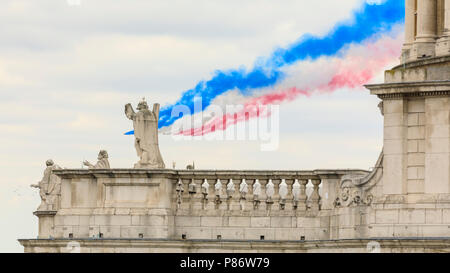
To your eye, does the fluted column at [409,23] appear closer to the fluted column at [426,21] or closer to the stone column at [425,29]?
the stone column at [425,29]

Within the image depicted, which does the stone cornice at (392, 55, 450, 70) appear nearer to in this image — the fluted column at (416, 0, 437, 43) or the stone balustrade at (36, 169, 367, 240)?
the fluted column at (416, 0, 437, 43)

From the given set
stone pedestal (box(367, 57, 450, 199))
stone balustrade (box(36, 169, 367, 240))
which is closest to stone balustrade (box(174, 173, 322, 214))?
stone balustrade (box(36, 169, 367, 240))

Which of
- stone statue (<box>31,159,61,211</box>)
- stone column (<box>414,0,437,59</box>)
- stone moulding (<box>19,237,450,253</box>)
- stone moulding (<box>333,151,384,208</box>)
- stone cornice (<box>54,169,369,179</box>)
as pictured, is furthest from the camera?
stone statue (<box>31,159,61,211</box>)

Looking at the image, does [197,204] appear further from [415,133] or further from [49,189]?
[49,189]

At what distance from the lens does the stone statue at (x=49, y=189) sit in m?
84.9

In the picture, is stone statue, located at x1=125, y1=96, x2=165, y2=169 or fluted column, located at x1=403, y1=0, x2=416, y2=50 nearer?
stone statue, located at x1=125, y1=96, x2=165, y2=169

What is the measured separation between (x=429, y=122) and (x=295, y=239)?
6.21 m

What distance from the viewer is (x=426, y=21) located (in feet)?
245

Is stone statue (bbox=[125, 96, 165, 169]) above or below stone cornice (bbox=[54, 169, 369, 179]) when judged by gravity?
above

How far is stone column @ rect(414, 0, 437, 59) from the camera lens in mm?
73750

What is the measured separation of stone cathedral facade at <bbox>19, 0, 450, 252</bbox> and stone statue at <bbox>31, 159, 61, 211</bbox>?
9.44 meters

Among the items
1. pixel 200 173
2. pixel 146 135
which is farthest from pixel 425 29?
pixel 146 135

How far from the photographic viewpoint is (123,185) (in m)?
73.1

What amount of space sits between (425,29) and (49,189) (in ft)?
57.7
